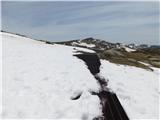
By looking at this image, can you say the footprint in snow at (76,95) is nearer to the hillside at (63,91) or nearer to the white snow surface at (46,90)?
the hillside at (63,91)

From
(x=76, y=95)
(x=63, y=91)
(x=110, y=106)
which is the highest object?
(x=63, y=91)

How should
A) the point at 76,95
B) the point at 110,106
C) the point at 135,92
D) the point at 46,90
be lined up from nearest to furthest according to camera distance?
1. the point at 110,106
2. the point at 76,95
3. the point at 46,90
4. the point at 135,92

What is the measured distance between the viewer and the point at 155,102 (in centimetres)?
1695

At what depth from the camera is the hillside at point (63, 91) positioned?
44.1ft

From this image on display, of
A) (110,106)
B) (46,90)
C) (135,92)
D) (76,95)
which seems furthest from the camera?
(135,92)

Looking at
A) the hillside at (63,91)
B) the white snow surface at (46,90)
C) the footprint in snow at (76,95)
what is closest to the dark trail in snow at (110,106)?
the hillside at (63,91)

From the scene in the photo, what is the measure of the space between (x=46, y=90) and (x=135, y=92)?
5.83 metres

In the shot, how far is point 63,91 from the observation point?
1591 cm

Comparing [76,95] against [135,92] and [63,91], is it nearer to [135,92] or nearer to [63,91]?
[63,91]

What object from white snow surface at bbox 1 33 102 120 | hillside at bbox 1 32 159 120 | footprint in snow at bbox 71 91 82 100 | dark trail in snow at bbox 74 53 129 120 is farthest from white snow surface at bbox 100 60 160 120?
footprint in snow at bbox 71 91 82 100

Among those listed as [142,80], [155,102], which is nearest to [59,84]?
[155,102]

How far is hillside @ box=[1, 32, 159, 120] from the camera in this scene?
1345 centimetres

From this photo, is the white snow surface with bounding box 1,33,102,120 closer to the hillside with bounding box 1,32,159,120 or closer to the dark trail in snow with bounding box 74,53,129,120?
the hillside with bounding box 1,32,159,120

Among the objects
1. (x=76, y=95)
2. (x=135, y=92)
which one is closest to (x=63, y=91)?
(x=76, y=95)
